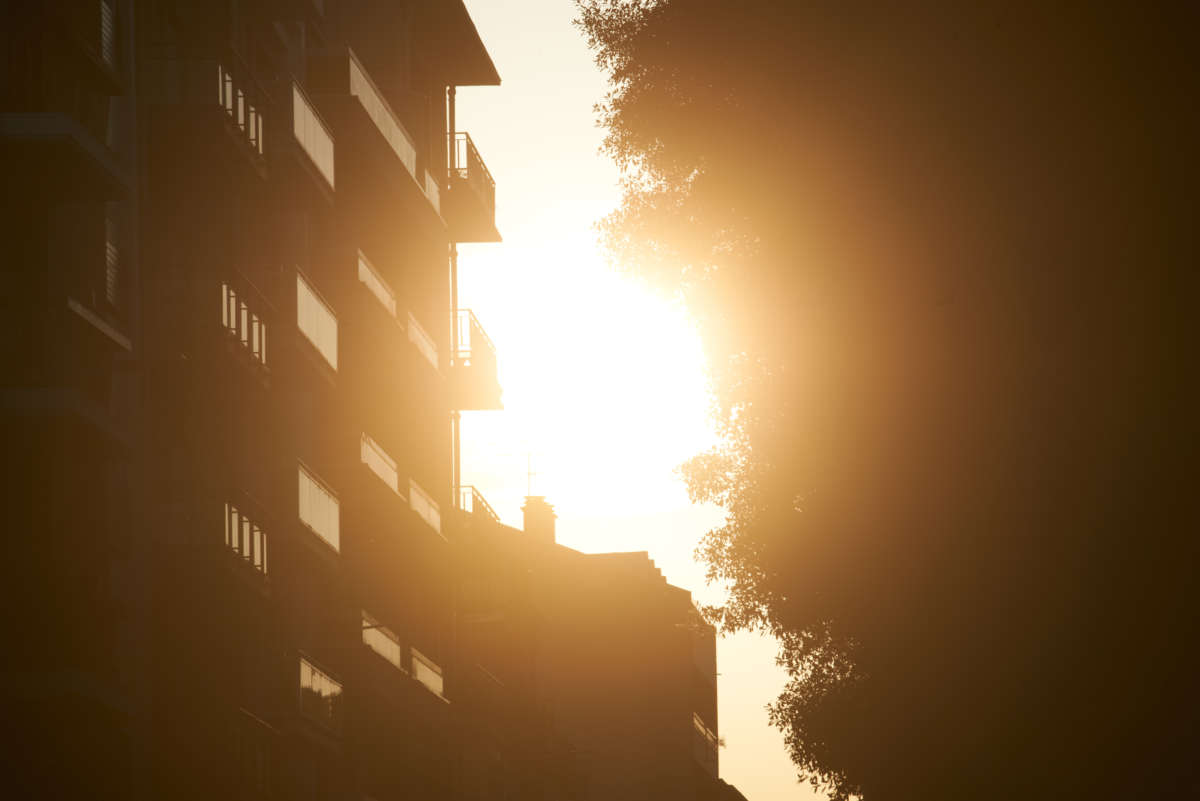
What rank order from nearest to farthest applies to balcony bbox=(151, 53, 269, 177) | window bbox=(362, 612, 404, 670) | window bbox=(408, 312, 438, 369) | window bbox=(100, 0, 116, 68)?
window bbox=(100, 0, 116, 68) → balcony bbox=(151, 53, 269, 177) → window bbox=(362, 612, 404, 670) → window bbox=(408, 312, 438, 369)

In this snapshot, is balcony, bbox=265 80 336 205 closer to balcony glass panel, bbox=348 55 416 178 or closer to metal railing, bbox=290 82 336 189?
metal railing, bbox=290 82 336 189

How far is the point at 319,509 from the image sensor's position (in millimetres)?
25312

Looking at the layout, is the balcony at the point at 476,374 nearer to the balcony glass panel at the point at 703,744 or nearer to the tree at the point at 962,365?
the tree at the point at 962,365

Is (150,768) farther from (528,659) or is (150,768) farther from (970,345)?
(528,659)

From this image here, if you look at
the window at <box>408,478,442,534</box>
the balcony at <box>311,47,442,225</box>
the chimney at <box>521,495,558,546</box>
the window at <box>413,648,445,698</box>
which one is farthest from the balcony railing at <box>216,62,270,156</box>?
the chimney at <box>521,495,558,546</box>

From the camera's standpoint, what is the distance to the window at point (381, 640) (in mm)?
28688

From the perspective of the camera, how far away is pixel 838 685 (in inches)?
766

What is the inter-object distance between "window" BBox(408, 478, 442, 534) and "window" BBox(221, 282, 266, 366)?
9.57 metres

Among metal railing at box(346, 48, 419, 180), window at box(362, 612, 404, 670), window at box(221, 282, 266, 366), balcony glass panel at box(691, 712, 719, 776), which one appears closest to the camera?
window at box(221, 282, 266, 366)

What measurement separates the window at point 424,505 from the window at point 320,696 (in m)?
7.15

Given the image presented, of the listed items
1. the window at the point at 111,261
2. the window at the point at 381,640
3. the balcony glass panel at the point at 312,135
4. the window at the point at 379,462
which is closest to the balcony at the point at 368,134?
the balcony glass panel at the point at 312,135

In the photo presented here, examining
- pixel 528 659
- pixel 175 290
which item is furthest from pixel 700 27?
pixel 528 659

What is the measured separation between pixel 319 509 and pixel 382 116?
26.0ft

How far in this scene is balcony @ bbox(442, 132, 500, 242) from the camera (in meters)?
36.6
